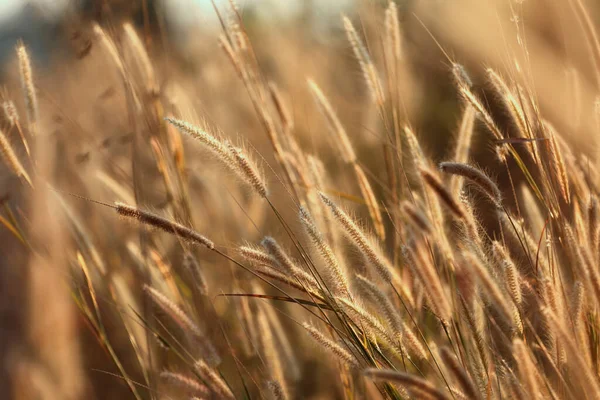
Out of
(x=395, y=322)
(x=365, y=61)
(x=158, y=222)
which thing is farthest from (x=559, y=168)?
(x=158, y=222)

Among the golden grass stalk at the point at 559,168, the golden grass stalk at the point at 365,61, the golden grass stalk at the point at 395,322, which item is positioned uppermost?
the golden grass stalk at the point at 365,61

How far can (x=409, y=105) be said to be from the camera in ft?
8.68

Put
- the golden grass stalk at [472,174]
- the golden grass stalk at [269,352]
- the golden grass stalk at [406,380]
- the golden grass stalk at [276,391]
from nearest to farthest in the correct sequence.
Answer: the golden grass stalk at [406,380] → the golden grass stalk at [472,174] → the golden grass stalk at [276,391] → the golden grass stalk at [269,352]

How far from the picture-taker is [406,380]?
0.59 meters

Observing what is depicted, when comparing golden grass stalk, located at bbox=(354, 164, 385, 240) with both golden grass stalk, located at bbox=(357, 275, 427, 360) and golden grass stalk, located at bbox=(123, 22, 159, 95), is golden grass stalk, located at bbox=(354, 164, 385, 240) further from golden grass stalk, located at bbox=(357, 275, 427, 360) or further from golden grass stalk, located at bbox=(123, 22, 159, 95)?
golden grass stalk, located at bbox=(123, 22, 159, 95)

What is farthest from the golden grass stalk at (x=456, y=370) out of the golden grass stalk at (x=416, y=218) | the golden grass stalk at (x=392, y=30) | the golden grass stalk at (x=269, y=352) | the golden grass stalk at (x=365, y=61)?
the golden grass stalk at (x=392, y=30)

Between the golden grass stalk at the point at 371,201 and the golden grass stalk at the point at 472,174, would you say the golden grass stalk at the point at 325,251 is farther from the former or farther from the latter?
the golden grass stalk at the point at 371,201

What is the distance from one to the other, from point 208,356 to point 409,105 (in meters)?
1.78

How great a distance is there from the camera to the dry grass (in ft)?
2.84

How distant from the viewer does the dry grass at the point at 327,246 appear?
87 cm

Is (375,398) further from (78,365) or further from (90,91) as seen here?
(90,91)

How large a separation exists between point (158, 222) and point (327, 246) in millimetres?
240

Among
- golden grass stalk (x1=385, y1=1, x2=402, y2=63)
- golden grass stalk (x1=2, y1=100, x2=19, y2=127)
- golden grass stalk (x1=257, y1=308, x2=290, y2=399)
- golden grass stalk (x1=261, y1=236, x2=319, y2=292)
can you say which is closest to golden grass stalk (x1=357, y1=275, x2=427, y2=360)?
golden grass stalk (x1=261, y1=236, x2=319, y2=292)

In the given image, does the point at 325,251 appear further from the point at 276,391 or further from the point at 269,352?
the point at 269,352
